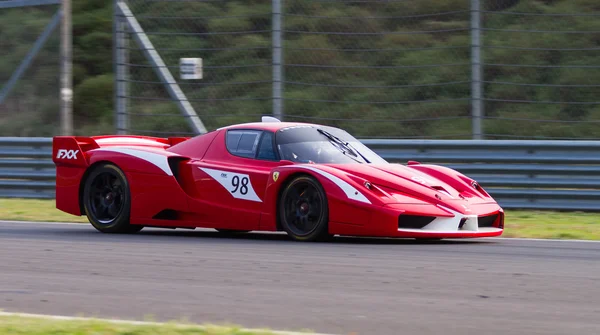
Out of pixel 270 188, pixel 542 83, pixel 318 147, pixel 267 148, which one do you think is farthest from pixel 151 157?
pixel 542 83

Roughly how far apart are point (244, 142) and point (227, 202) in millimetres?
595

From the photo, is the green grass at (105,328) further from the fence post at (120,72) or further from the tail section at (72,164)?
the fence post at (120,72)

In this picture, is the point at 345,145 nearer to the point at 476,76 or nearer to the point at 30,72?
the point at 476,76

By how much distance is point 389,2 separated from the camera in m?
16.2

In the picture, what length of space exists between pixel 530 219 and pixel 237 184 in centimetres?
359

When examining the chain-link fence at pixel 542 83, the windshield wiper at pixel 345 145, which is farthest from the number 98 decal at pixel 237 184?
the chain-link fence at pixel 542 83

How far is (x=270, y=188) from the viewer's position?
8.57 metres

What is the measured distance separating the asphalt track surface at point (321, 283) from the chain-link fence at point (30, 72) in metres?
7.65

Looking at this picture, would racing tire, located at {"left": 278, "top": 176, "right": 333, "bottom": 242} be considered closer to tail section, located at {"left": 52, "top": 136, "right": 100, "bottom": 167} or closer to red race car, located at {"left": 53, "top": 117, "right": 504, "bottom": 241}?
red race car, located at {"left": 53, "top": 117, "right": 504, "bottom": 241}

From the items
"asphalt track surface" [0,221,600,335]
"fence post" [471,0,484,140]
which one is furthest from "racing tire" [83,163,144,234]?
"fence post" [471,0,484,140]

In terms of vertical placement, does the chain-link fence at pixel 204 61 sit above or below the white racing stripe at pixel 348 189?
above

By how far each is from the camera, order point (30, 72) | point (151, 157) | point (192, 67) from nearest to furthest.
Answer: point (151, 157) < point (192, 67) < point (30, 72)

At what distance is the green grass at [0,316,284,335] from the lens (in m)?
4.38

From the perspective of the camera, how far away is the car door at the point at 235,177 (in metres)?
8.74
